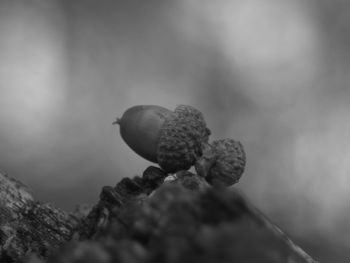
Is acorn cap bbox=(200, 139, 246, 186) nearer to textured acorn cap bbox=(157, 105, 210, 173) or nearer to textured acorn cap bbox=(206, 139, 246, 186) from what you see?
textured acorn cap bbox=(206, 139, 246, 186)

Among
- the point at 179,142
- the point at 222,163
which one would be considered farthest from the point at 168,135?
the point at 222,163

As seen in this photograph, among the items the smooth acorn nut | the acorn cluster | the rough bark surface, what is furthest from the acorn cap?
the rough bark surface

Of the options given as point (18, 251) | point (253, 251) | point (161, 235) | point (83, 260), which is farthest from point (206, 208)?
point (18, 251)

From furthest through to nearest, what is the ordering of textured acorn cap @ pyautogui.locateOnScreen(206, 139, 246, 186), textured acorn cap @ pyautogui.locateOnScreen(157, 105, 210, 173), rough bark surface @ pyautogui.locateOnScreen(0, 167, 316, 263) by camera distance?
1. textured acorn cap @ pyautogui.locateOnScreen(206, 139, 246, 186)
2. textured acorn cap @ pyautogui.locateOnScreen(157, 105, 210, 173)
3. rough bark surface @ pyautogui.locateOnScreen(0, 167, 316, 263)

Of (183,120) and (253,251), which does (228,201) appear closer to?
(253,251)

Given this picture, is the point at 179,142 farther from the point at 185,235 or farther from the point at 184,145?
the point at 185,235

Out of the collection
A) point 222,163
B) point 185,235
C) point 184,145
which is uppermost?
point 222,163

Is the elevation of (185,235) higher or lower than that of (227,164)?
lower
